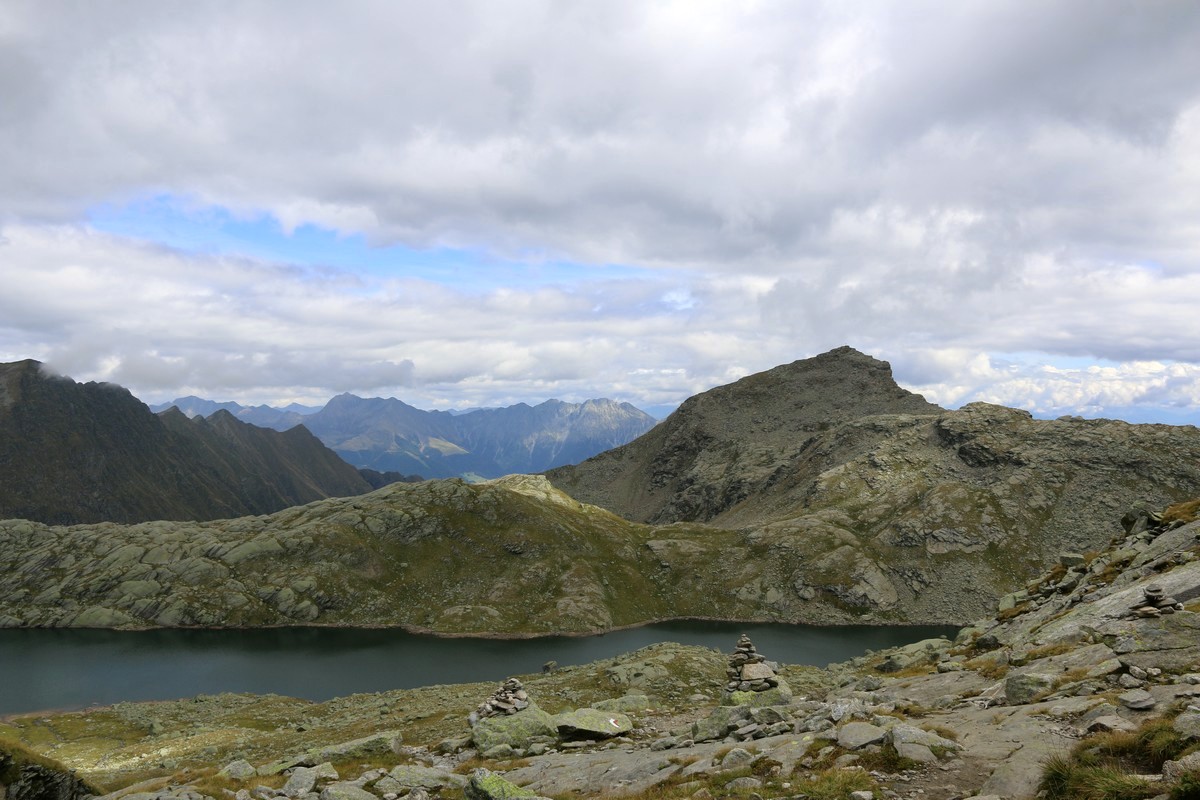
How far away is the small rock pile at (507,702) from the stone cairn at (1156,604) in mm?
34463

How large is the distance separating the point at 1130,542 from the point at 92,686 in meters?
147

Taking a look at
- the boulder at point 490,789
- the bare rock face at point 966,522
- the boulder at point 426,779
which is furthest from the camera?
the bare rock face at point 966,522

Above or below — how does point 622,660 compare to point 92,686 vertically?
above

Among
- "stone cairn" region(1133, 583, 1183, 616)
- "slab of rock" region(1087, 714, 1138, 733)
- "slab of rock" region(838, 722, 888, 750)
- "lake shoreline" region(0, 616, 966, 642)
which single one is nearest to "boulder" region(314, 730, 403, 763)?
"slab of rock" region(838, 722, 888, 750)

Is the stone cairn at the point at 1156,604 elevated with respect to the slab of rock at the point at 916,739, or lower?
elevated

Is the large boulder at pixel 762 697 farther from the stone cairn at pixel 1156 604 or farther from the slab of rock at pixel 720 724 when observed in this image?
the stone cairn at pixel 1156 604

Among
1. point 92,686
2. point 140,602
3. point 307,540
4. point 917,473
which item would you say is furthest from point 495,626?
point 917,473

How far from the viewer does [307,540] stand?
528ft

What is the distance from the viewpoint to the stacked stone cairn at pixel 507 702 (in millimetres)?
40875

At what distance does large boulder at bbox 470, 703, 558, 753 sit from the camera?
34.8 metres

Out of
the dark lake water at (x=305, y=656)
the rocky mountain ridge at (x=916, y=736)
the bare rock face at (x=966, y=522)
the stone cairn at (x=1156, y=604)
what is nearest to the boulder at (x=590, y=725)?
the rocky mountain ridge at (x=916, y=736)

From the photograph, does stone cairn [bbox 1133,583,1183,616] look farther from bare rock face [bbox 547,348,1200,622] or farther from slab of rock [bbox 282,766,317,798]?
bare rock face [bbox 547,348,1200,622]

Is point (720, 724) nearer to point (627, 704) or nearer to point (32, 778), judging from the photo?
point (627, 704)

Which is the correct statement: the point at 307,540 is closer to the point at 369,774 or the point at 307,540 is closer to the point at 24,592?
the point at 24,592
